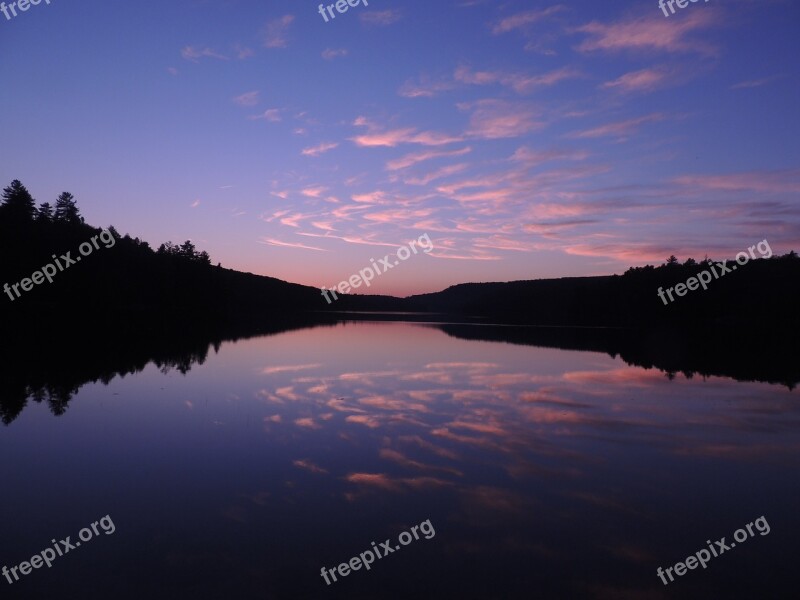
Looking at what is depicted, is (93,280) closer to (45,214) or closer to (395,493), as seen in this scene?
(45,214)

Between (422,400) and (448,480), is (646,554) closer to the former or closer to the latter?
(448,480)

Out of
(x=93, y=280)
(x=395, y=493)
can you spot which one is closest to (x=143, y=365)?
(x=395, y=493)

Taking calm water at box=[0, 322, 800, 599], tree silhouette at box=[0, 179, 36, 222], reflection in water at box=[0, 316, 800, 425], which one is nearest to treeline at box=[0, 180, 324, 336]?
tree silhouette at box=[0, 179, 36, 222]

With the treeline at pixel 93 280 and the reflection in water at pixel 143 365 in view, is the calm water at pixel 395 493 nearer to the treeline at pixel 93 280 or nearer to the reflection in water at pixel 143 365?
the reflection in water at pixel 143 365

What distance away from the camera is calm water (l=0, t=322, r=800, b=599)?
692cm

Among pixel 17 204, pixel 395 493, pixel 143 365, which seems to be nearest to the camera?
pixel 395 493

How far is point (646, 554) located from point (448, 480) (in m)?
3.82

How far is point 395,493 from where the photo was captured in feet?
32.1

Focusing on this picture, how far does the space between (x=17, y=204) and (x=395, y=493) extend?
72078 mm

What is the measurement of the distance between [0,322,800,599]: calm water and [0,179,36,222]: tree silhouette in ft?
182

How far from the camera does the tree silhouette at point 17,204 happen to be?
62.4 metres

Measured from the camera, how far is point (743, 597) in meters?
6.67

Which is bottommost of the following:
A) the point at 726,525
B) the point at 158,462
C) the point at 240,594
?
the point at 726,525

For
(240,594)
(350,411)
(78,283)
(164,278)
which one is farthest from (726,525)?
(164,278)
